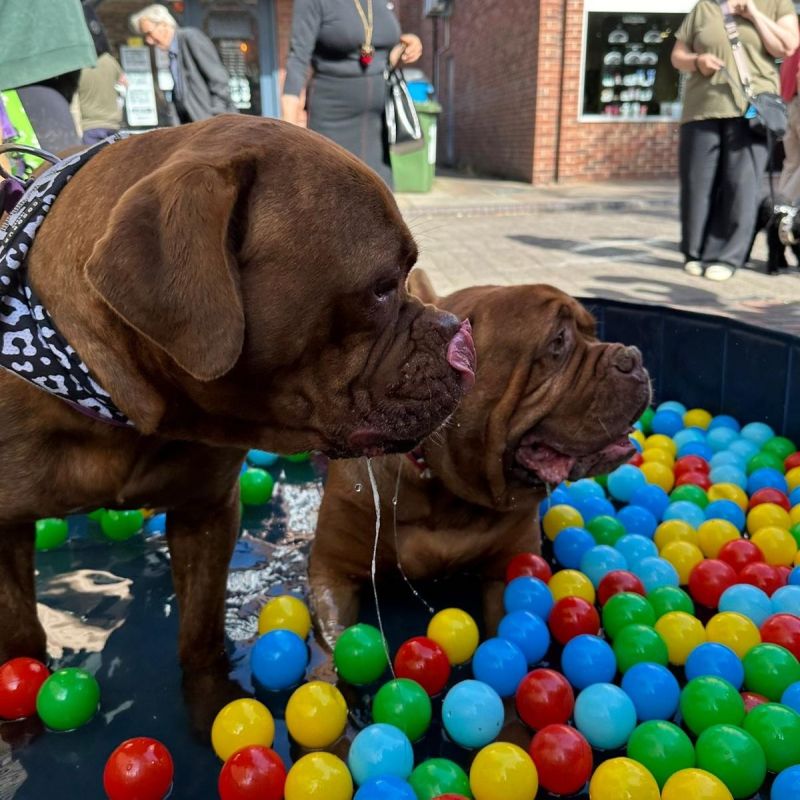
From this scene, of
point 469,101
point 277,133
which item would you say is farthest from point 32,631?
point 469,101

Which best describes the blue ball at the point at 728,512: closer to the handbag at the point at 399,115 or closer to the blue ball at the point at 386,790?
the blue ball at the point at 386,790

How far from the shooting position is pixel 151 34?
25.3 ft

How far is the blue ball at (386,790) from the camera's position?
193 cm

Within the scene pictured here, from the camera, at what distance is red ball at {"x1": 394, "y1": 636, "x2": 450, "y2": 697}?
250cm

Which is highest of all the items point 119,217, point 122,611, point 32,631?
point 119,217

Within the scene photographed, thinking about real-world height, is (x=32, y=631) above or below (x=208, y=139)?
below

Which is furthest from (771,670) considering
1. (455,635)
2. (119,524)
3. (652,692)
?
(119,524)

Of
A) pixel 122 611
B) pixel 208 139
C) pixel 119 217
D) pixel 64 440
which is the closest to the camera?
pixel 119 217

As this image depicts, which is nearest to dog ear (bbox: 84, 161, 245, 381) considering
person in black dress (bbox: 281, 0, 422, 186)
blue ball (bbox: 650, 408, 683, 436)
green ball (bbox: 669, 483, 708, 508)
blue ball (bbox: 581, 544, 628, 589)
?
blue ball (bbox: 581, 544, 628, 589)

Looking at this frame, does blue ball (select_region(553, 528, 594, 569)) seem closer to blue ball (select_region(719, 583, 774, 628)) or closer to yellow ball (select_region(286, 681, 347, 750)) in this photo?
blue ball (select_region(719, 583, 774, 628))

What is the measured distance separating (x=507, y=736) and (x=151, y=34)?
24.3 feet

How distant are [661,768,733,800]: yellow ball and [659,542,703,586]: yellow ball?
125 centimetres

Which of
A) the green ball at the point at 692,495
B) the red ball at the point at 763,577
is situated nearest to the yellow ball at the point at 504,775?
the red ball at the point at 763,577

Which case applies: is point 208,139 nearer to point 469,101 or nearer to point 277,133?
point 277,133
